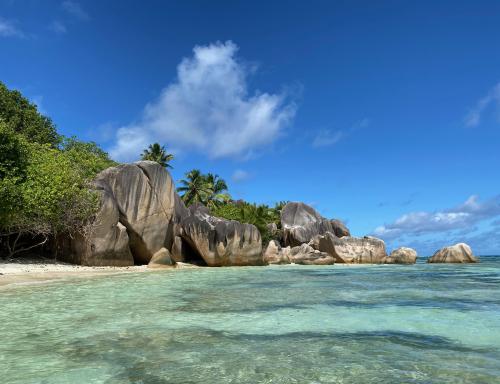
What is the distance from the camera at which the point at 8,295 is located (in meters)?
10.5

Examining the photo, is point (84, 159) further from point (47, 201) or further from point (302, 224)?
point (302, 224)

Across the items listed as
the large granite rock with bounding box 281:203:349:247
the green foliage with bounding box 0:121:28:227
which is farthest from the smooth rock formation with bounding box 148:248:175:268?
the large granite rock with bounding box 281:203:349:247

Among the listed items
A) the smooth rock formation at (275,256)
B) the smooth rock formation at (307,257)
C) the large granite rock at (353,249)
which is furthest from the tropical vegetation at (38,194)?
the large granite rock at (353,249)

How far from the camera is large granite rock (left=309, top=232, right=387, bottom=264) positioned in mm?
39719

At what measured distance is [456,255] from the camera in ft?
136

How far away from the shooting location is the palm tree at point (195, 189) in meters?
47.5

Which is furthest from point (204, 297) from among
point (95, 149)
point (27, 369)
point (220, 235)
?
point (95, 149)

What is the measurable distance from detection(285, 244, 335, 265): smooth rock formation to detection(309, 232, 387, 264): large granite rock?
2834 mm

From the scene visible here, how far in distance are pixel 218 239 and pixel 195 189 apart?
67.5ft

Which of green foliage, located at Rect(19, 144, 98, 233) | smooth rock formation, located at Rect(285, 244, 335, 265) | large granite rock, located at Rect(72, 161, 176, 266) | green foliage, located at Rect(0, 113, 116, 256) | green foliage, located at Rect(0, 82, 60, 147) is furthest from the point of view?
smooth rock formation, located at Rect(285, 244, 335, 265)

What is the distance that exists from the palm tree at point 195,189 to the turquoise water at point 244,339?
3637 cm

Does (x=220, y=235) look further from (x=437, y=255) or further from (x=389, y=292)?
(x=437, y=255)

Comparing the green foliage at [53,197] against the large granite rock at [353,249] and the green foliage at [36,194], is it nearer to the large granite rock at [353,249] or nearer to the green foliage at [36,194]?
the green foliage at [36,194]

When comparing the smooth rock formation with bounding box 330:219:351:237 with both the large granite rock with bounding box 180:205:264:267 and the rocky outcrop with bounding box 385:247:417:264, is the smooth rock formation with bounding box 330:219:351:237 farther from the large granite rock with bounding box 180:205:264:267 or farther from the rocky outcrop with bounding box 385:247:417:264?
the large granite rock with bounding box 180:205:264:267
